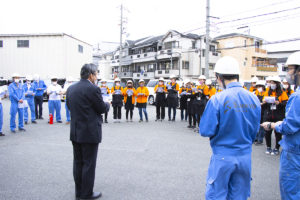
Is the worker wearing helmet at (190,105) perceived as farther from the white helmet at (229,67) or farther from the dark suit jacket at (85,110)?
the white helmet at (229,67)

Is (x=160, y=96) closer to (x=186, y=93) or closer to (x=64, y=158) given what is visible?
(x=186, y=93)

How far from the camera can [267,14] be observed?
13961mm

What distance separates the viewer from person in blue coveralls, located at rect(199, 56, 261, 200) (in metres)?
2.05

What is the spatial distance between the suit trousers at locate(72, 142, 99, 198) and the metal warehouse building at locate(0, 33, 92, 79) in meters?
21.4

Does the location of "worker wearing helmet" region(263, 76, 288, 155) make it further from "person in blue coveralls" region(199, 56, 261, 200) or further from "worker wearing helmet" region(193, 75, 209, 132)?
"person in blue coveralls" region(199, 56, 261, 200)

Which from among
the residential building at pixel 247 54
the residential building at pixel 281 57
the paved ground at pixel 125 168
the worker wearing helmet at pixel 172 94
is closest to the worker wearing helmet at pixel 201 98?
the paved ground at pixel 125 168

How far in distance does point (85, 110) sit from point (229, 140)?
2006 mm

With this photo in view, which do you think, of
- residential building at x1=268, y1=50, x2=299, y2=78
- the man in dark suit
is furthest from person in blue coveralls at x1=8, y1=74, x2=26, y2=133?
residential building at x1=268, y1=50, x2=299, y2=78

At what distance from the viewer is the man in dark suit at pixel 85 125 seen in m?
3.10

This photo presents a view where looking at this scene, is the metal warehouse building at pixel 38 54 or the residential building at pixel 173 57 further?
the residential building at pixel 173 57

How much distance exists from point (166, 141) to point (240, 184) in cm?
479

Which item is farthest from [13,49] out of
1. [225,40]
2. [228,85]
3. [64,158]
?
[225,40]

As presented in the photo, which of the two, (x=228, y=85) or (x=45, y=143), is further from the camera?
(x=45, y=143)

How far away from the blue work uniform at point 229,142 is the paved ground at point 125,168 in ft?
4.64
